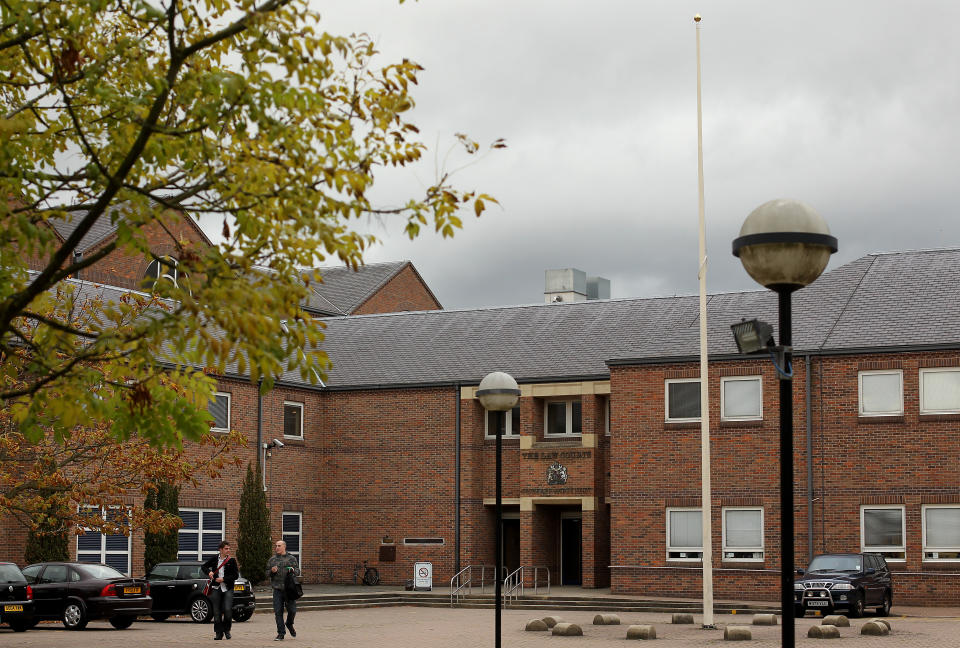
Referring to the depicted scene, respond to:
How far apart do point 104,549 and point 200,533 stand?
3.54m

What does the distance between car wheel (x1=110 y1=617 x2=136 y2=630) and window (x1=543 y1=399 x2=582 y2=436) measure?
15601mm

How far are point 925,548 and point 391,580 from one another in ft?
53.0

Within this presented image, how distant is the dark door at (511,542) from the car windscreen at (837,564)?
45.7 ft

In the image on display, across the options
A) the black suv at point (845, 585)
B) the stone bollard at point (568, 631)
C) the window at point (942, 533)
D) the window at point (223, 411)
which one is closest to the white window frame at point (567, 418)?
the window at point (223, 411)

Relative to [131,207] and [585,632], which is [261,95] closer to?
[131,207]

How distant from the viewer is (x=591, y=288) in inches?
2466

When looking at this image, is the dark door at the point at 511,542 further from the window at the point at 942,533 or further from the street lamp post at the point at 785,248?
the street lamp post at the point at 785,248

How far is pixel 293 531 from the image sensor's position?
4172 cm

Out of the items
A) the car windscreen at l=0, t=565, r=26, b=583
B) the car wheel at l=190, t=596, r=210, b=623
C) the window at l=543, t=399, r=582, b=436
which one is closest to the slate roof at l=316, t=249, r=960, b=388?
the window at l=543, t=399, r=582, b=436

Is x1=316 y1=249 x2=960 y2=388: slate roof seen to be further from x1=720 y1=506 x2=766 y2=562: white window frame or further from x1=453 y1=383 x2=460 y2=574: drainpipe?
x1=720 y1=506 x2=766 y2=562: white window frame

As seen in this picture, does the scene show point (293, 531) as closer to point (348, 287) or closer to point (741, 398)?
point (741, 398)

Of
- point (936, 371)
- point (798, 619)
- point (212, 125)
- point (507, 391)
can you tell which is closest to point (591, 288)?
point (936, 371)

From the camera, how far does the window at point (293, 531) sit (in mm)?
41406

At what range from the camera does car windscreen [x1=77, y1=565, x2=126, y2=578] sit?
27188 millimetres
